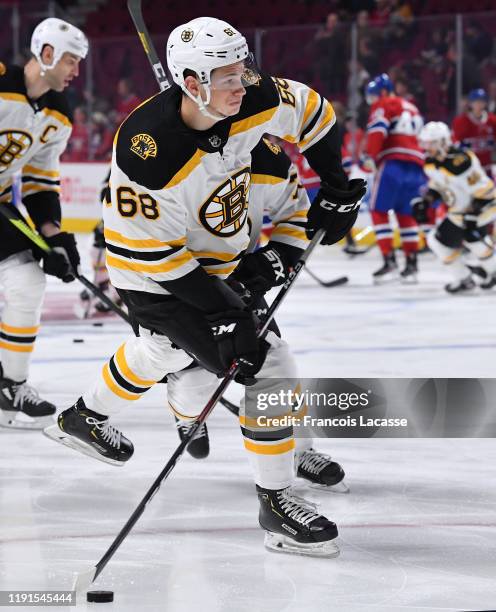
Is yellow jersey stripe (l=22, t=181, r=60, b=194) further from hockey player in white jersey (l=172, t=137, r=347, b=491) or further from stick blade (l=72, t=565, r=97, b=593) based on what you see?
stick blade (l=72, t=565, r=97, b=593)

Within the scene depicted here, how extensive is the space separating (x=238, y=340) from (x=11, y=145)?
1.45 metres

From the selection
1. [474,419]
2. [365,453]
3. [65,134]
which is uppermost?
[65,134]

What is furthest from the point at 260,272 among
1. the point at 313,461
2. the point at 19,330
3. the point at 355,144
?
the point at 355,144

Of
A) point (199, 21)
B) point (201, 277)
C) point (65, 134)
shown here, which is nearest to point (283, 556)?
point (201, 277)

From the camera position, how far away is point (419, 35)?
8695mm

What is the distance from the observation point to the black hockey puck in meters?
2.06

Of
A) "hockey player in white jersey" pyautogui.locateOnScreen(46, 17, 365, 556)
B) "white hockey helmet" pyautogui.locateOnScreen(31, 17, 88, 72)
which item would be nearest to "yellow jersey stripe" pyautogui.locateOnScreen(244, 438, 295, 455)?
"hockey player in white jersey" pyautogui.locateOnScreen(46, 17, 365, 556)

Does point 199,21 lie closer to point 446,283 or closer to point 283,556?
point 283,556

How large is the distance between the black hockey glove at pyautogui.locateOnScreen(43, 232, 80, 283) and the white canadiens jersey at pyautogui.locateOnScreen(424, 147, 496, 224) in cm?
342

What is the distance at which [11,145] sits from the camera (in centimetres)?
345

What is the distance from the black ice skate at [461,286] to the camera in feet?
21.5

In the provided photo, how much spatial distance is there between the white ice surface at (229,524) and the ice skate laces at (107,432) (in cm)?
14

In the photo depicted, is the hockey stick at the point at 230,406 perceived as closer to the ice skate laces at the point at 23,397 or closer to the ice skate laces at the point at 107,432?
the ice skate laces at the point at 23,397

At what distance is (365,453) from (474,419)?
0.40m
